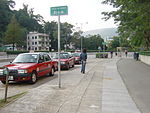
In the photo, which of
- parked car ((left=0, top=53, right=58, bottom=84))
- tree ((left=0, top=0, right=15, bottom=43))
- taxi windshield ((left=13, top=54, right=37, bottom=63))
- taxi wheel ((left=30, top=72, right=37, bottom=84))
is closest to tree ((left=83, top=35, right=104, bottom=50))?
tree ((left=0, top=0, right=15, bottom=43))

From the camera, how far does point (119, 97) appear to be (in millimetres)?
6215

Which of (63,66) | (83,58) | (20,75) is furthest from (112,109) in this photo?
(63,66)

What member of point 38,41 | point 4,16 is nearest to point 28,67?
point 4,16

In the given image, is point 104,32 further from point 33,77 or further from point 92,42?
point 33,77

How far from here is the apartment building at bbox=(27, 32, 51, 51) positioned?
282 feet

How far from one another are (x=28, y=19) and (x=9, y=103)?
90.3 metres

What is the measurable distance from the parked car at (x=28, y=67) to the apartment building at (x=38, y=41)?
242 ft

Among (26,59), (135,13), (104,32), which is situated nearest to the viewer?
(26,59)

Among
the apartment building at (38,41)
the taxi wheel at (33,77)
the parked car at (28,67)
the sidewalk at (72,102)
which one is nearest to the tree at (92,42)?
the apartment building at (38,41)

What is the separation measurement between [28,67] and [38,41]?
284 feet

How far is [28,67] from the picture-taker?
8.23 meters

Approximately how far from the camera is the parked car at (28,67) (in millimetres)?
7975

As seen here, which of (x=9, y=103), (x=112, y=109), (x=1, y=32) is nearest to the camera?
(x=112, y=109)

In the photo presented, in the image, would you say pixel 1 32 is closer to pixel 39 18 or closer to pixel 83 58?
pixel 39 18
